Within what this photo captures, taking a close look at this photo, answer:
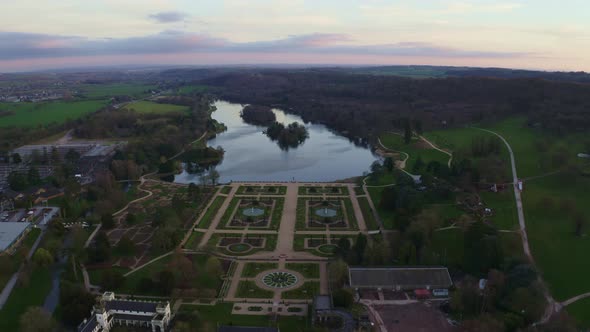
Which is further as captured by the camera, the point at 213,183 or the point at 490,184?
the point at 213,183

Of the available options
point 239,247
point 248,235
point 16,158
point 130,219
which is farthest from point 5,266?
point 16,158

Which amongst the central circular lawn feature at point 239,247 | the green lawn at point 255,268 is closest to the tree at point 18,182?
the central circular lawn feature at point 239,247

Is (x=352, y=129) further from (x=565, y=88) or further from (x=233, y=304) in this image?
(x=233, y=304)

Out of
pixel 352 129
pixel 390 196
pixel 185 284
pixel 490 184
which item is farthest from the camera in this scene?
pixel 352 129

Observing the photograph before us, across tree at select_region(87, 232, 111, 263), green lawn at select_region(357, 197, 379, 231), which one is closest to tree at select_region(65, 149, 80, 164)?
tree at select_region(87, 232, 111, 263)

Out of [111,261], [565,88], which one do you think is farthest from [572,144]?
[111,261]

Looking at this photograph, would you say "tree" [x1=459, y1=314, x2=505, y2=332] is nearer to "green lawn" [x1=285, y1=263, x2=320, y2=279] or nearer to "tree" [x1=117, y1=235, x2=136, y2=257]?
"green lawn" [x1=285, y1=263, x2=320, y2=279]

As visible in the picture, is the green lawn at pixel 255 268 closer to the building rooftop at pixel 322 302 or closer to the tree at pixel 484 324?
the building rooftop at pixel 322 302
